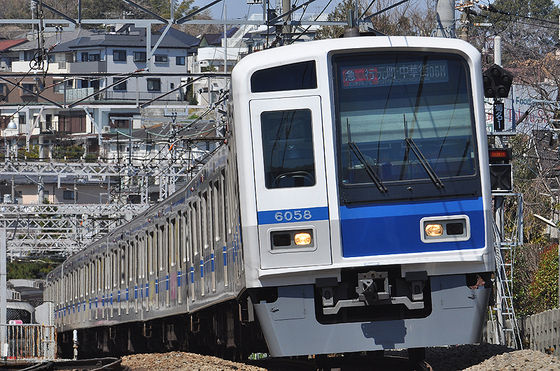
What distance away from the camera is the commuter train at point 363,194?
759 centimetres

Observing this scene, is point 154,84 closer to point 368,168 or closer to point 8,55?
point 8,55

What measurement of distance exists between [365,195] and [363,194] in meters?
0.02

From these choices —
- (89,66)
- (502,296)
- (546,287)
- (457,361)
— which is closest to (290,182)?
(457,361)

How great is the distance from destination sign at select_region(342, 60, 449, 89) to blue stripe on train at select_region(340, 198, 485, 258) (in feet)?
3.48

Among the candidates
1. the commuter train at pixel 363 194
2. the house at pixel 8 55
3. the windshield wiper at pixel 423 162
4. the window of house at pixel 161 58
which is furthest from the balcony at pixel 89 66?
the windshield wiper at pixel 423 162

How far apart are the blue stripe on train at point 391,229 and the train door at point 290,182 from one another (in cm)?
21

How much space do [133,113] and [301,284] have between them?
53449mm

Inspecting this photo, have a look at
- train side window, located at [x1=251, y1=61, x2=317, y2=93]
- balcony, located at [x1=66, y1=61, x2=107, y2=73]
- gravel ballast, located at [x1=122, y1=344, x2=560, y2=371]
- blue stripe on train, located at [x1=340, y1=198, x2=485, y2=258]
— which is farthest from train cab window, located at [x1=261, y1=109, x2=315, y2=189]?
balcony, located at [x1=66, y1=61, x2=107, y2=73]

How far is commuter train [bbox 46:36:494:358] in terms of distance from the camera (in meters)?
7.59

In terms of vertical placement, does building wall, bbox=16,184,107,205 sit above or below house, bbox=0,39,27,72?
below

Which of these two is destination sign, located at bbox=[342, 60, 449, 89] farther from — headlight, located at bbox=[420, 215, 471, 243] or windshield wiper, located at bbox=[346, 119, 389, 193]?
headlight, located at bbox=[420, 215, 471, 243]

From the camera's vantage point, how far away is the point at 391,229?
7578mm

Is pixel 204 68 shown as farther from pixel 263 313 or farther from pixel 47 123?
pixel 263 313

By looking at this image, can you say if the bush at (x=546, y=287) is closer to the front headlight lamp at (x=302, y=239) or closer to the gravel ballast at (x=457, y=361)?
the gravel ballast at (x=457, y=361)
